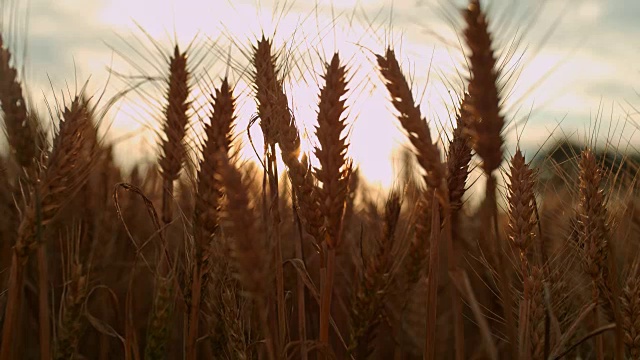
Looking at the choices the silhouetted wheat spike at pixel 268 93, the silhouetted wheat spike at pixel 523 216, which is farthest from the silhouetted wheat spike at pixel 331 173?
the silhouetted wheat spike at pixel 523 216

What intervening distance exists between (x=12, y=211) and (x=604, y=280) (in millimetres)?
2229

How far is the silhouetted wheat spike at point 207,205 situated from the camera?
6.05 feet

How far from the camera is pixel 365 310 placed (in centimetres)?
211

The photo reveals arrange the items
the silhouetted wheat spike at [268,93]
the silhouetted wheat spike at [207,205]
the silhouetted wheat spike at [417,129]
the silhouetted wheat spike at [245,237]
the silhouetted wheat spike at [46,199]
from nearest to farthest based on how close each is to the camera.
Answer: the silhouetted wheat spike at [245,237]
the silhouetted wheat spike at [417,129]
the silhouetted wheat spike at [46,199]
the silhouetted wheat spike at [207,205]
the silhouetted wheat spike at [268,93]

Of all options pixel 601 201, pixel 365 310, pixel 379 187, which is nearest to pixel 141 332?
pixel 365 310

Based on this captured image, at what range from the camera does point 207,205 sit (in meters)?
1.85

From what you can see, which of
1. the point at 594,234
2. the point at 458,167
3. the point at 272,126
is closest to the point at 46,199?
the point at 272,126

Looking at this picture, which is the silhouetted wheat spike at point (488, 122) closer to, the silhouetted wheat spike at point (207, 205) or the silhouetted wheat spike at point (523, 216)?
the silhouetted wheat spike at point (523, 216)

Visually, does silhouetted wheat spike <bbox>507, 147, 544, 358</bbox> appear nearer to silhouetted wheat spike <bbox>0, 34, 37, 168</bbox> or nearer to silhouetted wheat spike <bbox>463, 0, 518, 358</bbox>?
silhouetted wheat spike <bbox>463, 0, 518, 358</bbox>

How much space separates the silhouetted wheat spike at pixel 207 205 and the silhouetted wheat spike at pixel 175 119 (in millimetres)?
512

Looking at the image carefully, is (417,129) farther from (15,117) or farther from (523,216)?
(15,117)

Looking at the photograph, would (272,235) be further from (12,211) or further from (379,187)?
(379,187)

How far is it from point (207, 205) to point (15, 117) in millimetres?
820

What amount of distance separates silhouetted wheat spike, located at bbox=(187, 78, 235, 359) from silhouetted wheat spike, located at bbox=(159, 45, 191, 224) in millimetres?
512
